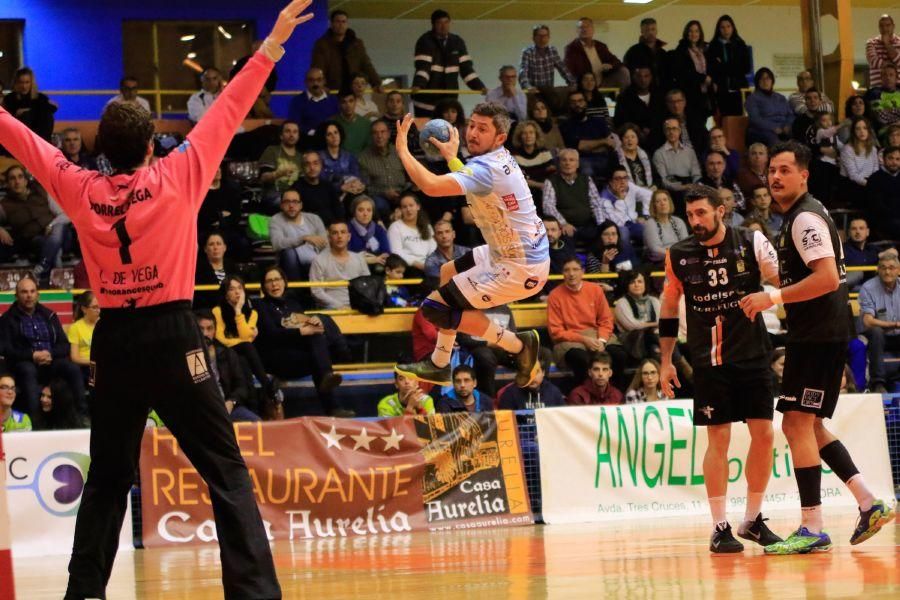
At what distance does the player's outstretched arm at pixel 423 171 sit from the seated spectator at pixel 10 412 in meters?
5.65

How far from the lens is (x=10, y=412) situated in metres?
12.0

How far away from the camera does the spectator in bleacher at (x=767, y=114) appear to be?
19453 mm

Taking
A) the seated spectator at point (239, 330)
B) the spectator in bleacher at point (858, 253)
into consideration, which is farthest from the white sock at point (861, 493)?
the spectator in bleacher at point (858, 253)

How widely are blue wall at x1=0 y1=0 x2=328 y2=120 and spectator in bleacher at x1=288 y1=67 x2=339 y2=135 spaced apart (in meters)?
3.38

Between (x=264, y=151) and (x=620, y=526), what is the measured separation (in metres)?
7.64

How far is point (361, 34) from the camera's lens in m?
25.6

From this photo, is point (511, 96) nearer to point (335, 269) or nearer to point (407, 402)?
point (335, 269)

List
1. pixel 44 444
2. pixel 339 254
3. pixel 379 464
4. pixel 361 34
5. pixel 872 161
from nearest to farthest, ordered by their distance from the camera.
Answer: pixel 44 444
pixel 379 464
pixel 339 254
pixel 872 161
pixel 361 34

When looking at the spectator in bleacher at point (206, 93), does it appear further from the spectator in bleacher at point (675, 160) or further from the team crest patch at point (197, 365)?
the team crest patch at point (197, 365)

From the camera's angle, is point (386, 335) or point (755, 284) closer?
point (755, 284)

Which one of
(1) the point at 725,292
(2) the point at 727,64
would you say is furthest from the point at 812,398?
(2) the point at 727,64

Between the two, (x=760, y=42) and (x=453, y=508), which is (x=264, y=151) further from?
(x=760, y=42)

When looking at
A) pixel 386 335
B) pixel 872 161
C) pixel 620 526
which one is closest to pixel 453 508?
pixel 620 526

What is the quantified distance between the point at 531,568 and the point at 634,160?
10.8 meters
